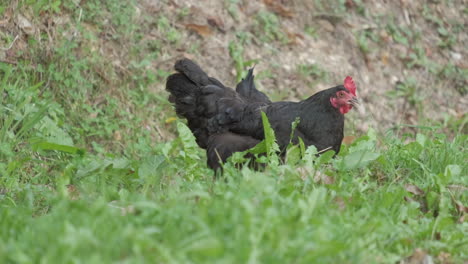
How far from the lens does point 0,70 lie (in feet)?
20.4

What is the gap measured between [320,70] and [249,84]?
91.6 inches

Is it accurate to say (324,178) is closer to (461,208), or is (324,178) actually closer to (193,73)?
(461,208)

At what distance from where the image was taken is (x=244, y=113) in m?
5.70

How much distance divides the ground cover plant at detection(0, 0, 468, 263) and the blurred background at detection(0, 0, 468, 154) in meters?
0.02

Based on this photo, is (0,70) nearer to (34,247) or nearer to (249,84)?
(249,84)

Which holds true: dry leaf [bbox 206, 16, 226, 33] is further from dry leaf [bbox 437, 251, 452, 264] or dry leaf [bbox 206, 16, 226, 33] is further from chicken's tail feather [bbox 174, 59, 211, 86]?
dry leaf [bbox 437, 251, 452, 264]

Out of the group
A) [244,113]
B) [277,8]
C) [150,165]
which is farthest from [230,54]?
[150,165]

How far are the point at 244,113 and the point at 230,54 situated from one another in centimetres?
262

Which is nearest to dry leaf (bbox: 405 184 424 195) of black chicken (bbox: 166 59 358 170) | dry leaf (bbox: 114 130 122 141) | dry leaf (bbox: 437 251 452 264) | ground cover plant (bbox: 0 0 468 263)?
ground cover plant (bbox: 0 0 468 263)

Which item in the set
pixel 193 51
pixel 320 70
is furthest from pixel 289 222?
pixel 320 70

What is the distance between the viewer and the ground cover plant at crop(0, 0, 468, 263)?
7.27ft

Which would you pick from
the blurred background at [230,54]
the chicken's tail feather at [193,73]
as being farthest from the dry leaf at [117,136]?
the chicken's tail feather at [193,73]

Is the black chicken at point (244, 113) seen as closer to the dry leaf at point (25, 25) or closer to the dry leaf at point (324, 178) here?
the dry leaf at point (324, 178)

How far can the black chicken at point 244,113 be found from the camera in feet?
17.1
